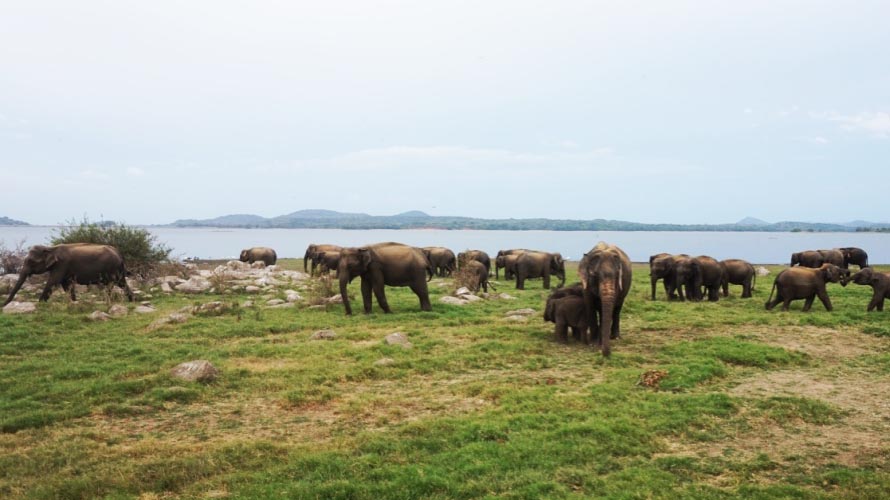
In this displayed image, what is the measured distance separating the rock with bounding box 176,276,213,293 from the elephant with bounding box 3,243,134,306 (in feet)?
10.2

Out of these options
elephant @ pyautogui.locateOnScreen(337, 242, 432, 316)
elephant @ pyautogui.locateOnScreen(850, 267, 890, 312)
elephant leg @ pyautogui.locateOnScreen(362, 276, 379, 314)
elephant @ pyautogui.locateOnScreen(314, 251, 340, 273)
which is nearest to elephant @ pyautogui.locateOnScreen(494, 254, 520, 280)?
elephant @ pyautogui.locateOnScreen(314, 251, 340, 273)

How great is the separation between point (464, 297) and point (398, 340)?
8921 mm

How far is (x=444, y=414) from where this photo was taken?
9094 millimetres

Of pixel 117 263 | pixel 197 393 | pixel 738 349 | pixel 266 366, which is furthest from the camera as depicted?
pixel 117 263

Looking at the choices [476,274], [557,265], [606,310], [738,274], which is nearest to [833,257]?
[738,274]

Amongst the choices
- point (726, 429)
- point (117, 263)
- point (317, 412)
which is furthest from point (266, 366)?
point (117, 263)

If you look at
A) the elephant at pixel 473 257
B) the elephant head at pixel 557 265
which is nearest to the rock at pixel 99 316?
the elephant at pixel 473 257

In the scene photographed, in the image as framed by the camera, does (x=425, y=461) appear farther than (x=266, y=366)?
No

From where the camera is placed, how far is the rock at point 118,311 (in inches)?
718

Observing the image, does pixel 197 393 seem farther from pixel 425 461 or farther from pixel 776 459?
pixel 776 459

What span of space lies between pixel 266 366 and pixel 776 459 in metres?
9.16

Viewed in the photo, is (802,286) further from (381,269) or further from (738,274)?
(381,269)

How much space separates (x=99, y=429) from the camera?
8.69m

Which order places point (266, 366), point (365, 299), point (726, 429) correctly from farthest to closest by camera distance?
point (365, 299) → point (266, 366) → point (726, 429)
